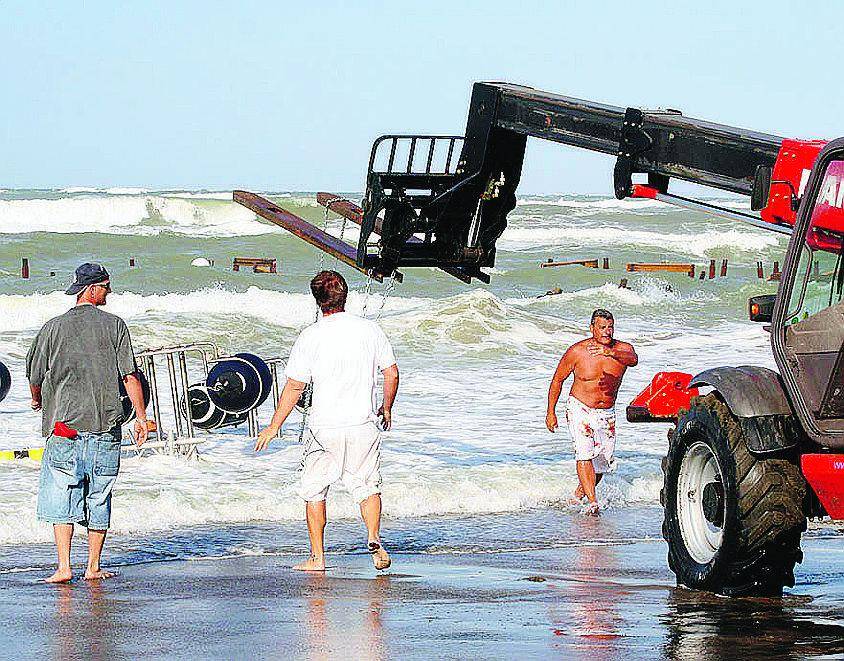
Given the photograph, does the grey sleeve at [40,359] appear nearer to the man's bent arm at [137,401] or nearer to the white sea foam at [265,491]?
the man's bent arm at [137,401]

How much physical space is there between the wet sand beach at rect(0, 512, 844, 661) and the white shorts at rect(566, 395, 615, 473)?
290cm

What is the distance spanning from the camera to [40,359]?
841cm

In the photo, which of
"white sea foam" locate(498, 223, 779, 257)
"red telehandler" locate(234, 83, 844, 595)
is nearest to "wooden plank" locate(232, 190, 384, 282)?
"red telehandler" locate(234, 83, 844, 595)

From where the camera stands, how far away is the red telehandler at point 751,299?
6.94 meters

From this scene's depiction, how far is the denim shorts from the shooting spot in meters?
8.34

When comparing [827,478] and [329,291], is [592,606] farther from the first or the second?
[329,291]

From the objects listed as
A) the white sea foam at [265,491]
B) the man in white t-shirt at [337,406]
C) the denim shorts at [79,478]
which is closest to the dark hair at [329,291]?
the man in white t-shirt at [337,406]

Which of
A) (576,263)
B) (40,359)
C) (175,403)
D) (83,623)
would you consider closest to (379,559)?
(83,623)

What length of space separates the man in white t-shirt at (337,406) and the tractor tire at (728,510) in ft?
5.98

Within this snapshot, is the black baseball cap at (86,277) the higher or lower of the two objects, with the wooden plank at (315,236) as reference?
lower

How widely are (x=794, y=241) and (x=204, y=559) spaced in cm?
465

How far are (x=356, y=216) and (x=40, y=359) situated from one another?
2.76m

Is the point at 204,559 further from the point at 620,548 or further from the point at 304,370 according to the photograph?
the point at 620,548

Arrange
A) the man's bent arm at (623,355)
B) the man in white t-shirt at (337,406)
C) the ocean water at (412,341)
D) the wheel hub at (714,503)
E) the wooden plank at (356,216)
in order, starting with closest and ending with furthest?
the wheel hub at (714,503), the man in white t-shirt at (337,406), the wooden plank at (356,216), the ocean water at (412,341), the man's bent arm at (623,355)
